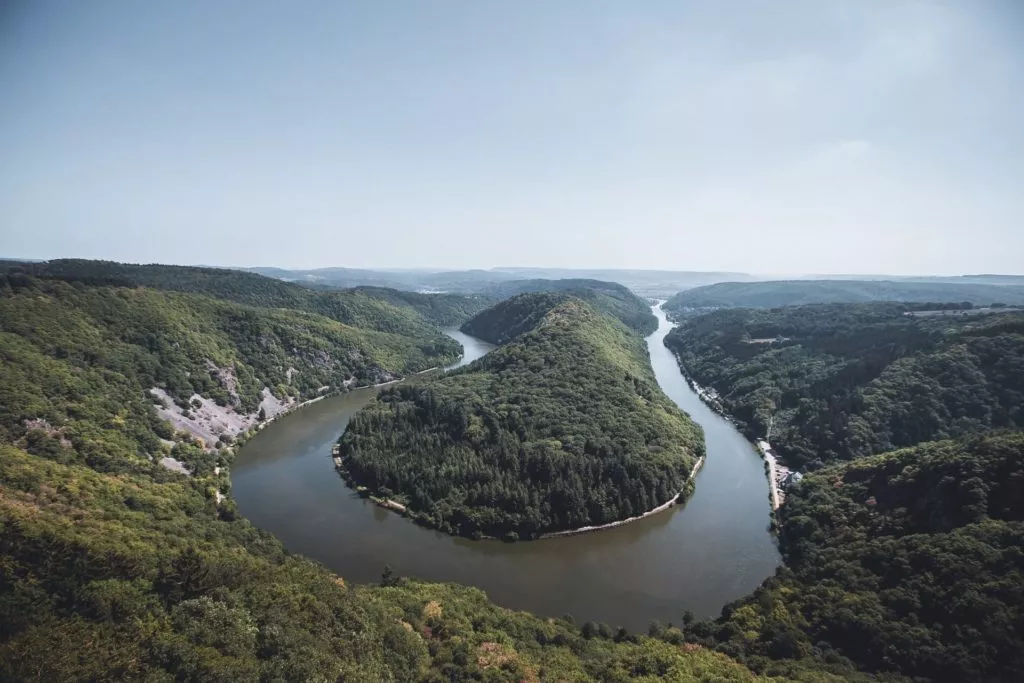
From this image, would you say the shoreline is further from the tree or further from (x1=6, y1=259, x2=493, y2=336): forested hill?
(x1=6, y1=259, x2=493, y2=336): forested hill

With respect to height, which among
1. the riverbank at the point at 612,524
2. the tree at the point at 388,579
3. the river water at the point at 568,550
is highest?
the tree at the point at 388,579

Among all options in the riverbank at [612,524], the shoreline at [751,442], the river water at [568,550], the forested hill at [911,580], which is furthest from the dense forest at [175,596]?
the shoreline at [751,442]

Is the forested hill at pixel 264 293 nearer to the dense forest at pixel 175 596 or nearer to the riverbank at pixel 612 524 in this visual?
the dense forest at pixel 175 596

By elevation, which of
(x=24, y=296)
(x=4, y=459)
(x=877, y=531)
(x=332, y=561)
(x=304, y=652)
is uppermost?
(x=24, y=296)

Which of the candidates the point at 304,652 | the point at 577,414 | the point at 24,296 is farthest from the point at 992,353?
the point at 24,296

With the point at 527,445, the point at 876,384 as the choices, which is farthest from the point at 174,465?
the point at 876,384

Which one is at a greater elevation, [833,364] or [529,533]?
[833,364]

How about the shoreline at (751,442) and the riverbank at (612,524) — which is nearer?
the riverbank at (612,524)

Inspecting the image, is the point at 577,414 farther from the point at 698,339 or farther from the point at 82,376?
the point at 698,339
